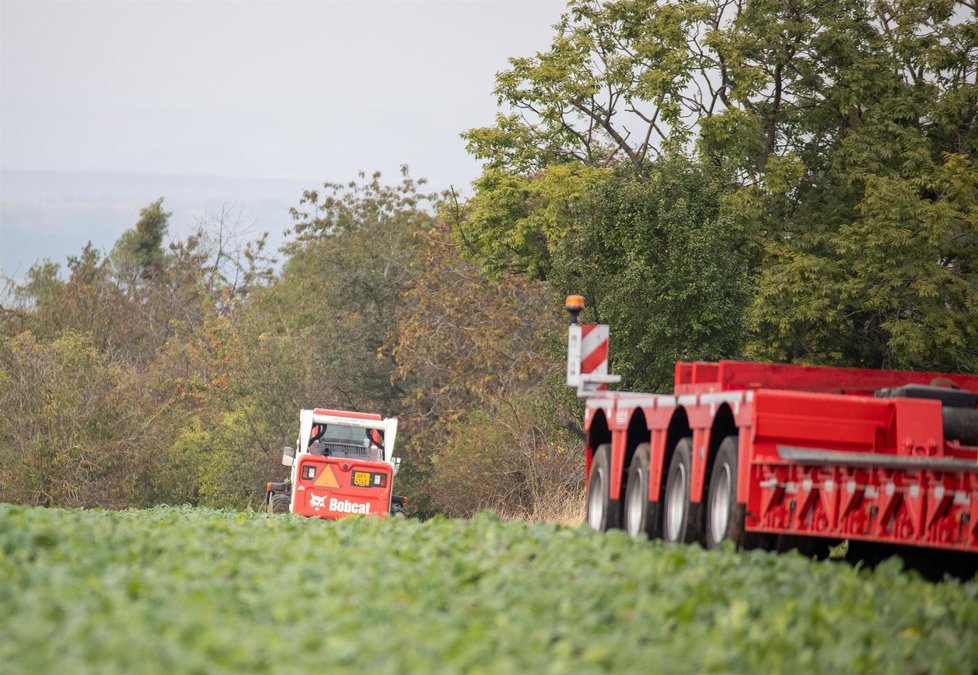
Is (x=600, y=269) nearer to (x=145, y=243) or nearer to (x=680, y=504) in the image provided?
(x=680, y=504)

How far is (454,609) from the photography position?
8.32 metres

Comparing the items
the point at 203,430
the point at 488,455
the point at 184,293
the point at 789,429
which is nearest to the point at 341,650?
the point at 789,429

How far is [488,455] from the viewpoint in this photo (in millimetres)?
48688

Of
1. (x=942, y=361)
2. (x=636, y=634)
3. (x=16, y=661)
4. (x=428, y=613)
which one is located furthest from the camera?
(x=942, y=361)

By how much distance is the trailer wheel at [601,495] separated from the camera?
15.4 m

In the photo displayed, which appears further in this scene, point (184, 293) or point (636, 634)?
point (184, 293)

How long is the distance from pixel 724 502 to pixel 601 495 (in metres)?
3.75

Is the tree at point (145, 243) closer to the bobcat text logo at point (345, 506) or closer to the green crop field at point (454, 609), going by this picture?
the bobcat text logo at point (345, 506)

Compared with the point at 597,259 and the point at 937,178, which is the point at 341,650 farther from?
the point at 937,178

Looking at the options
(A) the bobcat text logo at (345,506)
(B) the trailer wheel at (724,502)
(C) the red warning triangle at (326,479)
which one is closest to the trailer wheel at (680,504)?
(B) the trailer wheel at (724,502)

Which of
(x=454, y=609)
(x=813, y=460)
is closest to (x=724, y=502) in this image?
(x=813, y=460)

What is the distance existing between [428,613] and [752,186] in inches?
1251

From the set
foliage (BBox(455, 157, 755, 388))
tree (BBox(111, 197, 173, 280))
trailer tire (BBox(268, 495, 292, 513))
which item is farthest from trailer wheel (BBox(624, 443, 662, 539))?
tree (BBox(111, 197, 173, 280))

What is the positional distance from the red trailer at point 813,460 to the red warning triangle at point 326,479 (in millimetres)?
16058
